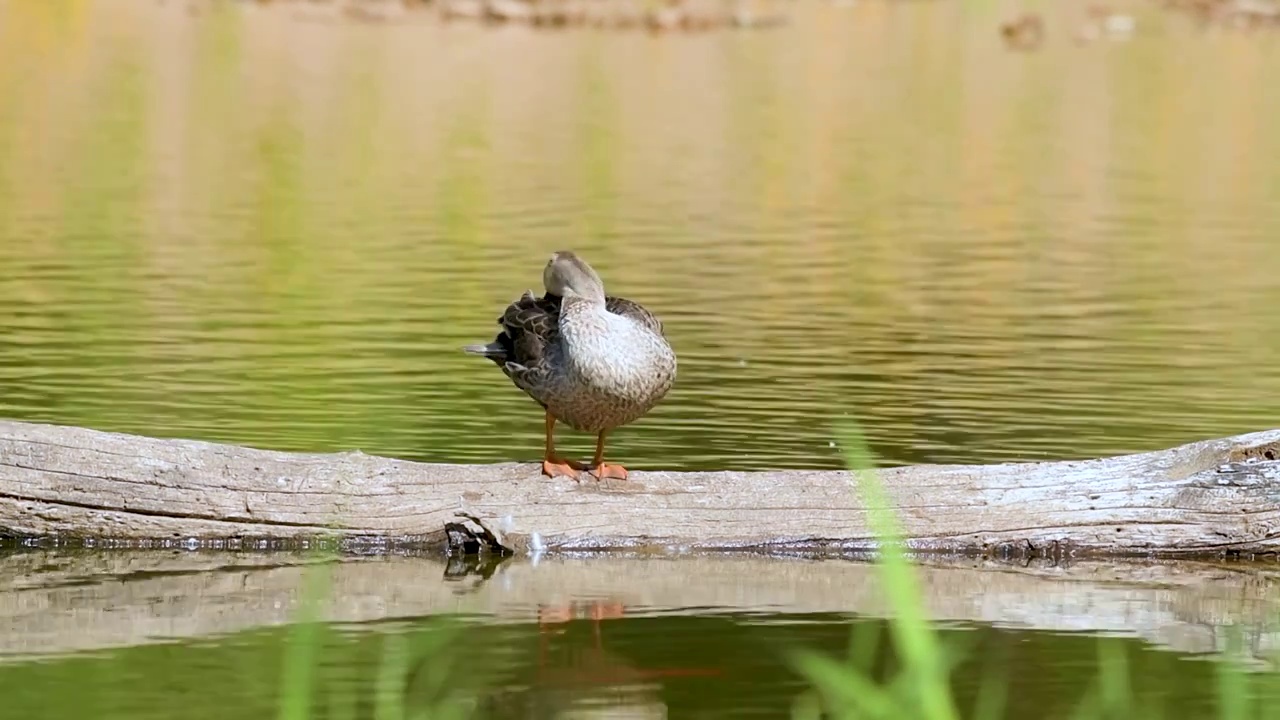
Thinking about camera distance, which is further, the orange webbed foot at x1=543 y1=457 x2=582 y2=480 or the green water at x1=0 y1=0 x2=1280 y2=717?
the orange webbed foot at x1=543 y1=457 x2=582 y2=480

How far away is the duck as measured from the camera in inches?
412

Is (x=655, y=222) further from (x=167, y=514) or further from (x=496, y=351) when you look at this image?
(x=167, y=514)

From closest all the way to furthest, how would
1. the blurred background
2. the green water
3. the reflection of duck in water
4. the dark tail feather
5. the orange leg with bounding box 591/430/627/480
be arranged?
the reflection of duck in water → the green water → the orange leg with bounding box 591/430/627/480 → the dark tail feather → the blurred background

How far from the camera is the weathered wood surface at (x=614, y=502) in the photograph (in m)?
10.6

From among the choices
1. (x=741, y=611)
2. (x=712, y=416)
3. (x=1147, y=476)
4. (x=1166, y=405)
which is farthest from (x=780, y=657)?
(x=1166, y=405)

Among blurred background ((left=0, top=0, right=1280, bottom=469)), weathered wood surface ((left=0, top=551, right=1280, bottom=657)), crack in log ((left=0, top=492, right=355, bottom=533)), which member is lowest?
weathered wood surface ((left=0, top=551, right=1280, bottom=657))

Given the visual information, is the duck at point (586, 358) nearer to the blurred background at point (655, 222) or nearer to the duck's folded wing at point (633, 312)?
the duck's folded wing at point (633, 312)

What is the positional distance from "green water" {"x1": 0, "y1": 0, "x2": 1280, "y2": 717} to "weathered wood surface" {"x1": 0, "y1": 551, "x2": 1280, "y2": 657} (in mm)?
43

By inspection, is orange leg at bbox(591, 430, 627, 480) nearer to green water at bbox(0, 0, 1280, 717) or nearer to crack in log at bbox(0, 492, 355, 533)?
green water at bbox(0, 0, 1280, 717)

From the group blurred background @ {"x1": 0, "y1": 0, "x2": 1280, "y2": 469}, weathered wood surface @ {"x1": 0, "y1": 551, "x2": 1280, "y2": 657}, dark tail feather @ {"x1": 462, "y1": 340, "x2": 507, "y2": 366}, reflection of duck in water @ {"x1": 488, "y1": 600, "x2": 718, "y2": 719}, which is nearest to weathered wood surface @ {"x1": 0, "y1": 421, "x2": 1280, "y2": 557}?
weathered wood surface @ {"x1": 0, "y1": 551, "x2": 1280, "y2": 657}

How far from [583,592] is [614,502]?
699 millimetres

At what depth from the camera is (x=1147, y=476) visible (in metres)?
10.8

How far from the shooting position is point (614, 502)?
10703 mm

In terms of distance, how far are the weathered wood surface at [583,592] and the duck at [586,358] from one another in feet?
2.00
